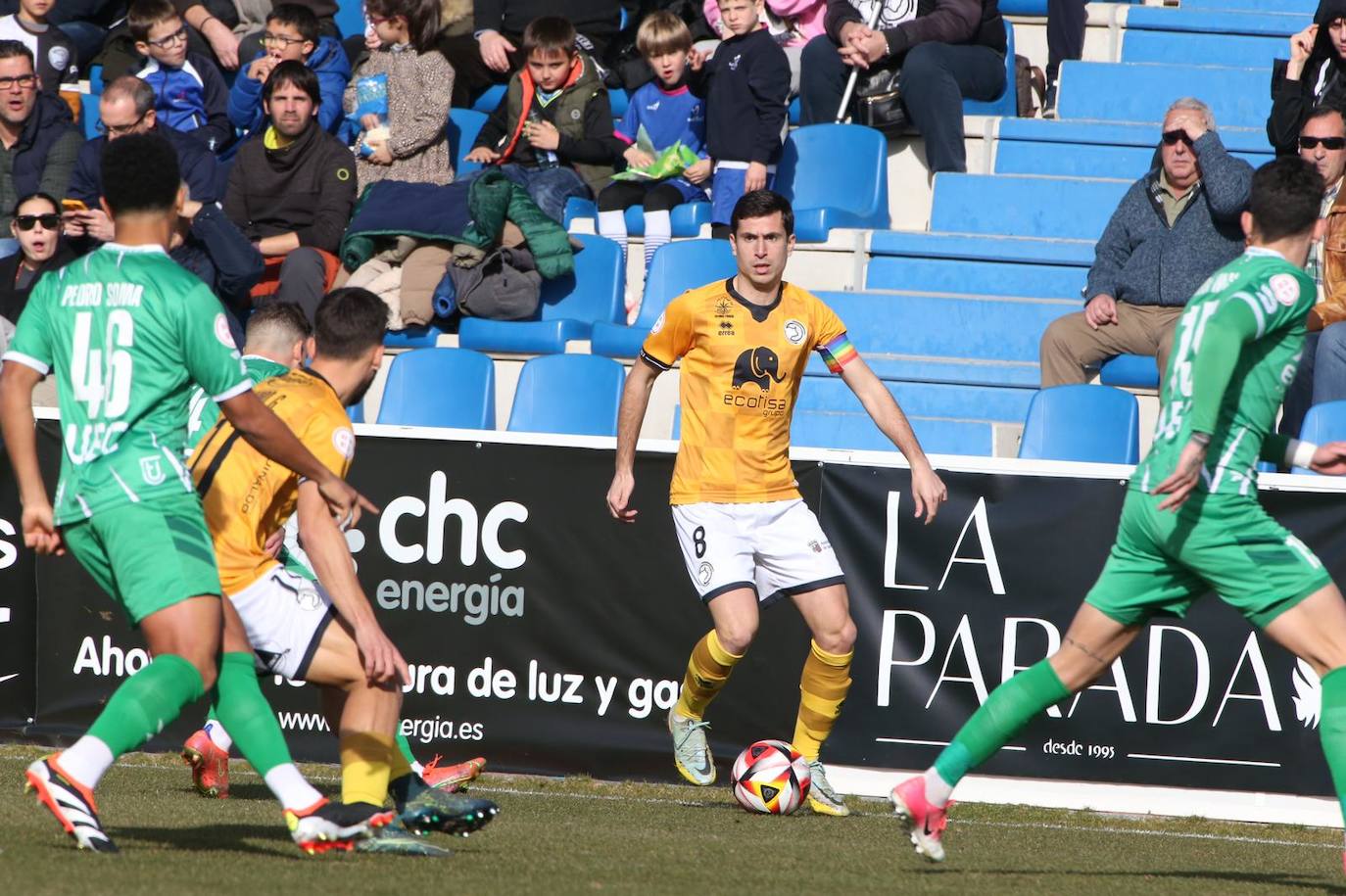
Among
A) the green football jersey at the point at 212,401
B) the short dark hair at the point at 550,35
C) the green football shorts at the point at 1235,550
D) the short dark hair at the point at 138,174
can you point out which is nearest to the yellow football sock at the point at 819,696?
the green football shorts at the point at 1235,550

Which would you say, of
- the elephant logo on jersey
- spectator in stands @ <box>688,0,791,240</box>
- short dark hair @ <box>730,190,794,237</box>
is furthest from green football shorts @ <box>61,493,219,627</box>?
spectator in stands @ <box>688,0,791,240</box>

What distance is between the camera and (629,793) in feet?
27.0

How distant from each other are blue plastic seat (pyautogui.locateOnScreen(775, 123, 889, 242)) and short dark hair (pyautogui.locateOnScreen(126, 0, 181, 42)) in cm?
454

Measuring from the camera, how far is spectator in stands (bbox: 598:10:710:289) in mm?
11641

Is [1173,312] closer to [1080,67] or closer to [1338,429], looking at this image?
[1338,429]

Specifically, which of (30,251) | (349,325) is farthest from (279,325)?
(30,251)

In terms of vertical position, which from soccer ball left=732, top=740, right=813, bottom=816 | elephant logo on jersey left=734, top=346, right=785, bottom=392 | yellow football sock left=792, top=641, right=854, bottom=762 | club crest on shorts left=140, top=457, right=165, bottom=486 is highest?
elephant logo on jersey left=734, top=346, right=785, bottom=392

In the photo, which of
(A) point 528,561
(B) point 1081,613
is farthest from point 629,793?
(B) point 1081,613

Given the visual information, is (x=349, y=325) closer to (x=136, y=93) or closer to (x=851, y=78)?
(x=136, y=93)

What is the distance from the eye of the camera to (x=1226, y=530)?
5.40 metres

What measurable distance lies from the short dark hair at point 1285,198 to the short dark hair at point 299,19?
862 cm

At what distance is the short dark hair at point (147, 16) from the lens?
1254cm

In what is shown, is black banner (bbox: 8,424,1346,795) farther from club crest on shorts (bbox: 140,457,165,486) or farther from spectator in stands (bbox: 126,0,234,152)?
spectator in stands (bbox: 126,0,234,152)

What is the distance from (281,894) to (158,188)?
201cm
